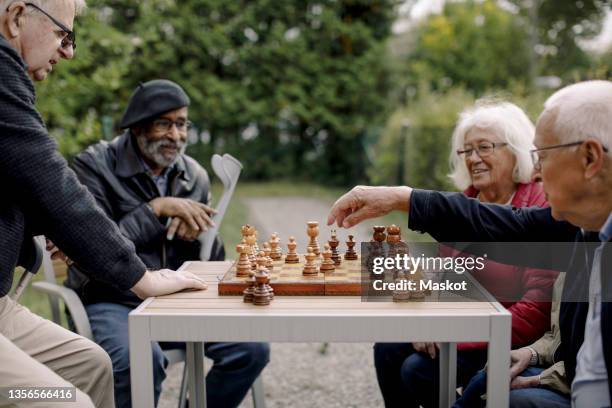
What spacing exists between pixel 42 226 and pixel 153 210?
4.06ft

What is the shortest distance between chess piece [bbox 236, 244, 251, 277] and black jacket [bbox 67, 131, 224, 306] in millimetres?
974

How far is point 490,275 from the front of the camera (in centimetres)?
289

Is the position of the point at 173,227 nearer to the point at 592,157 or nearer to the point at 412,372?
the point at 412,372

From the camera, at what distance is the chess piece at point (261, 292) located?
2.22 meters

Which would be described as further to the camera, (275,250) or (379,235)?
(275,250)

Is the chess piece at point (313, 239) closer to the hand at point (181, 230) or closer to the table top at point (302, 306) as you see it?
the table top at point (302, 306)

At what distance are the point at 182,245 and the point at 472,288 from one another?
67.3 inches

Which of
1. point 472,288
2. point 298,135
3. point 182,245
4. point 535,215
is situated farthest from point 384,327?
point 298,135

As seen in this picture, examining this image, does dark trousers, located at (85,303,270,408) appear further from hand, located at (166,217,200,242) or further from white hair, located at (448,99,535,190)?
white hair, located at (448,99,535,190)

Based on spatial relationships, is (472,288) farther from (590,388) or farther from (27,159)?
(27,159)

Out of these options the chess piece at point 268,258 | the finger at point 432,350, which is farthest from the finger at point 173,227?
the finger at point 432,350

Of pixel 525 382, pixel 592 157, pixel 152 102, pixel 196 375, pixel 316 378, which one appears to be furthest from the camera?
pixel 316 378

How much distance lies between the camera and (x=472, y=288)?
97.7 inches

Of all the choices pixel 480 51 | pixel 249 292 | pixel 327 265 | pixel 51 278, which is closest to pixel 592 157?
pixel 327 265
